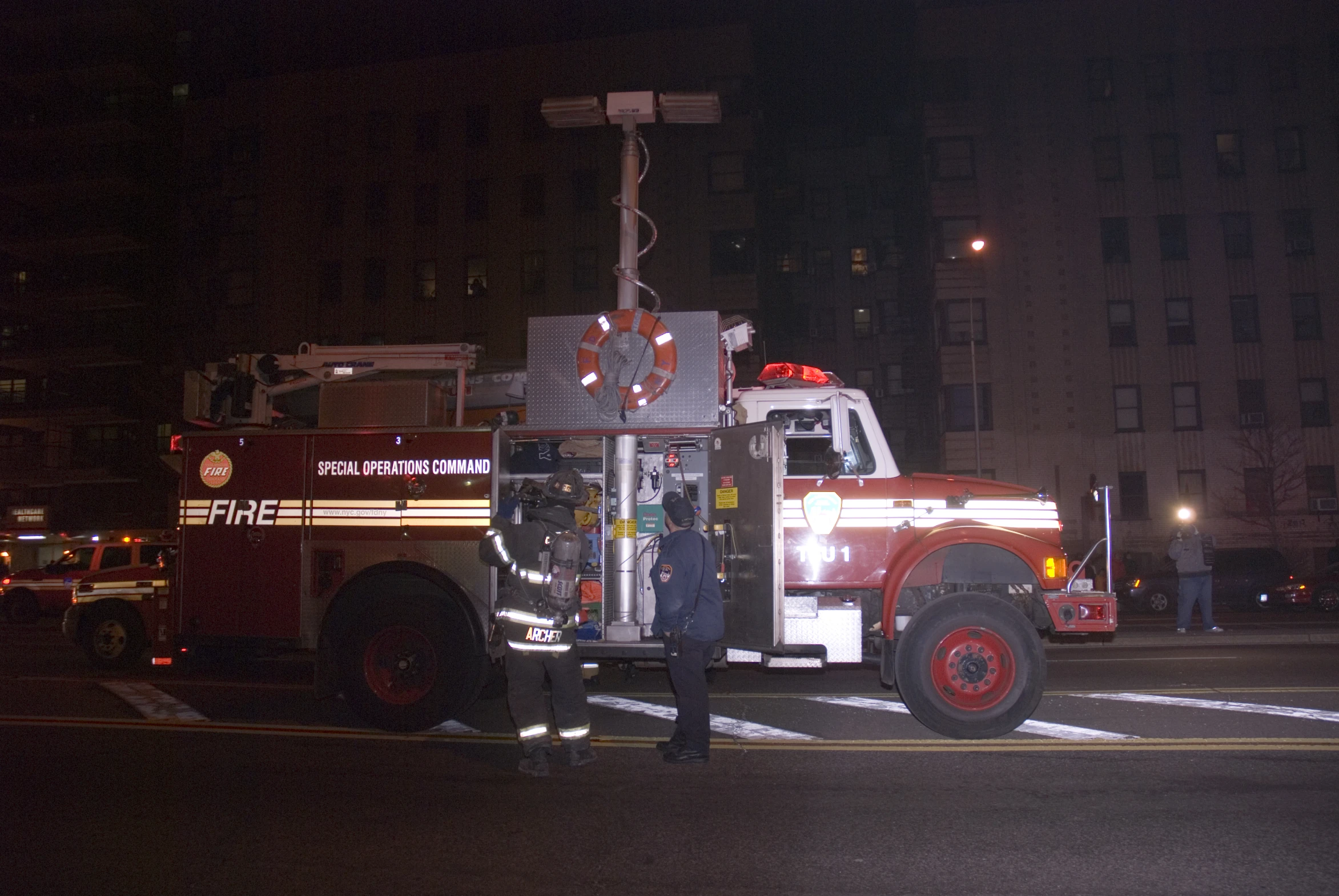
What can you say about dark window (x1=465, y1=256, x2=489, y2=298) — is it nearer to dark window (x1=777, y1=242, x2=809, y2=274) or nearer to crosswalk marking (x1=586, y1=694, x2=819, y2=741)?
dark window (x1=777, y1=242, x2=809, y2=274)

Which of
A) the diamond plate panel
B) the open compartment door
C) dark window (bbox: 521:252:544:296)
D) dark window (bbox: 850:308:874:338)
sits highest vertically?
dark window (bbox: 521:252:544:296)

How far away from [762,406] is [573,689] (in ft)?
10.4

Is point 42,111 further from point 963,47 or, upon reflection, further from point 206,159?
point 963,47

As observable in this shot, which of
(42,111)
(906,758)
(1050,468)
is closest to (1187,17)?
(1050,468)

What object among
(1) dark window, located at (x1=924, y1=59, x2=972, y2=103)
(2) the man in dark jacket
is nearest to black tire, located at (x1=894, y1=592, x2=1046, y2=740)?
(2) the man in dark jacket

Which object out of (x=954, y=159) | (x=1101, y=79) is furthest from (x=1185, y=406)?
(x=1101, y=79)

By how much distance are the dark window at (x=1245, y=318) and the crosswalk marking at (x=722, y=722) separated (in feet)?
101

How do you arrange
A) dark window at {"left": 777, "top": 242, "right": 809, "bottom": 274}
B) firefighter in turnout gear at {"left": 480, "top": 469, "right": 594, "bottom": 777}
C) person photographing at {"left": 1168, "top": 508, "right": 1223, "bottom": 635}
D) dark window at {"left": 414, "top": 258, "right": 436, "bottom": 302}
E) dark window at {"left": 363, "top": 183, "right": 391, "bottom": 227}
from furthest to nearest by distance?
dark window at {"left": 777, "top": 242, "right": 809, "bottom": 274} → dark window at {"left": 363, "top": 183, "right": 391, "bottom": 227} → dark window at {"left": 414, "top": 258, "right": 436, "bottom": 302} → person photographing at {"left": 1168, "top": 508, "right": 1223, "bottom": 635} → firefighter in turnout gear at {"left": 480, "top": 469, "right": 594, "bottom": 777}

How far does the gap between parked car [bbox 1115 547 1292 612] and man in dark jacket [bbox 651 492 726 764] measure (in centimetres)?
1902

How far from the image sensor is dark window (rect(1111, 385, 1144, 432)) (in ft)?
105

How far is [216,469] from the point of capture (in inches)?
336

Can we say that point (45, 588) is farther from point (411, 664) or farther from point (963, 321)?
point (963, 321)

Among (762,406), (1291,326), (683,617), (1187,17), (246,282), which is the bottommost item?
(683,617)

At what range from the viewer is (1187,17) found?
107 feet
